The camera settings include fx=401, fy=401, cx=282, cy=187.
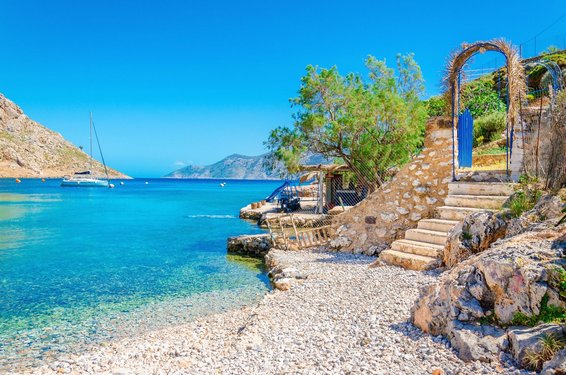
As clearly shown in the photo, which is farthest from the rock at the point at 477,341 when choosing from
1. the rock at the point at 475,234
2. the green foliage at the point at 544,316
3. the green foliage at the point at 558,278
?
the rock at the point at 475,234

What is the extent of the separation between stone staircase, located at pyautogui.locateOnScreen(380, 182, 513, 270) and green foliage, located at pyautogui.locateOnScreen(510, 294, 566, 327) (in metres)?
4.21

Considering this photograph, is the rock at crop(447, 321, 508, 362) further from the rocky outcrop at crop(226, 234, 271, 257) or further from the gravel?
the rocky outcrop at crop(226, 234, 271, 257)

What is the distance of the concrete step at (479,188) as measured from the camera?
8.77 metres

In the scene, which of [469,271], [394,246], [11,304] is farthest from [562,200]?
[11,304]

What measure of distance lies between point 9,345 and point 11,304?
10.9 feet

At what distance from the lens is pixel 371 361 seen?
4.50 m

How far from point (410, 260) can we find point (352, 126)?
1020 centimetres

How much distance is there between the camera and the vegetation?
11.5 feet

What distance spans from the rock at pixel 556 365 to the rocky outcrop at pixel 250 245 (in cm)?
1278

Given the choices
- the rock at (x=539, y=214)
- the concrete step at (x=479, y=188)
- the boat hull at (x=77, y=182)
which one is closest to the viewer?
the rock at (x=539, y=214)

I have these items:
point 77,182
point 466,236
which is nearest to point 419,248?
point 466,236

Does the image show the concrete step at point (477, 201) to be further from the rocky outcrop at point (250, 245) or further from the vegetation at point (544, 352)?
the rocky outcrop at point (250, 245)

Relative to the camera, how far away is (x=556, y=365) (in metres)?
3.29

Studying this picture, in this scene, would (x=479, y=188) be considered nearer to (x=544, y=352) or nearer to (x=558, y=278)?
(x=558, y=278)
